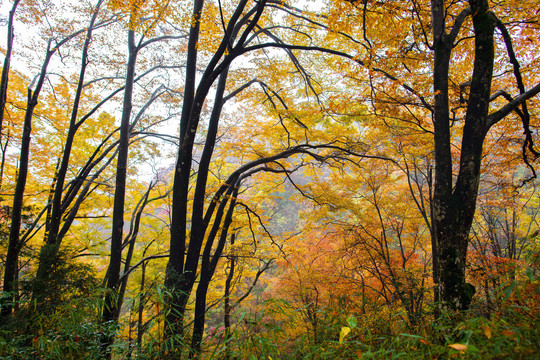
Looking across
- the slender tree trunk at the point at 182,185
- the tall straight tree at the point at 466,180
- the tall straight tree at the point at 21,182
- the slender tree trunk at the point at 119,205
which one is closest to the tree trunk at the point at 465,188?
the tall straight tree at the point at 466,180

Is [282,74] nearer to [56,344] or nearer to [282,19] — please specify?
[282,19]

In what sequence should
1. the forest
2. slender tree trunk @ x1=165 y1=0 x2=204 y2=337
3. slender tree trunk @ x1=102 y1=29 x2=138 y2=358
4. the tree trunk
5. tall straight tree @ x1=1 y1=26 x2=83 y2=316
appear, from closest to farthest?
1. the forest
2. the tree trunk
3. slender tree trunk @ x1=165 y1=0 x2=204 y2=337
4. tall straight tree @ x1=1 y1=26 x2=83 y2=316
5. slender tree trunk @ x1=102 y1=29 x2=138 y2=358

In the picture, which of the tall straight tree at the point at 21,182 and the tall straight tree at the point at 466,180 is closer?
the tall straight tree at the point at 466,180

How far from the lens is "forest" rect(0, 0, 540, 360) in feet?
5.52

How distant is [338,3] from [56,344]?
162 inches

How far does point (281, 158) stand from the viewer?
196 inches

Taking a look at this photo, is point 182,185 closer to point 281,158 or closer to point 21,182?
point 281,158

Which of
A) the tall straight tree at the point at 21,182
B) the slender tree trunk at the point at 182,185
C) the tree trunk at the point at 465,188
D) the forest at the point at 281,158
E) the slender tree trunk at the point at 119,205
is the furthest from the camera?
the slender tree trunk at the point at 119,205

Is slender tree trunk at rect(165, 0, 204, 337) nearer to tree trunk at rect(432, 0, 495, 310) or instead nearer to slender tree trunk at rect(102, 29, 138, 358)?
slender tree trunk at rect(102, 29, 138, 358)

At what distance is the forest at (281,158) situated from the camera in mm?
1684

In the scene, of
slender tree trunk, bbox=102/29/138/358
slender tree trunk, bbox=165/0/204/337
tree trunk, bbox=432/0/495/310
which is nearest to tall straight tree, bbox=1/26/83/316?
slender tree trunk, bbox=102/29/138/358

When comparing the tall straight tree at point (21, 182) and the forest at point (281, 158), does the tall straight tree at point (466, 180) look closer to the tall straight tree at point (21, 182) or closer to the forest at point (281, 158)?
the forest at point (281, 158)

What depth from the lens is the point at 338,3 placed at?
3.17 meters

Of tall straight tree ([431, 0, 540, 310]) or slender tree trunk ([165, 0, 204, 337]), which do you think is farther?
slender tree trunk ([165, 0, 204, 337])
